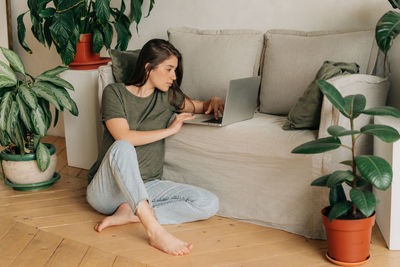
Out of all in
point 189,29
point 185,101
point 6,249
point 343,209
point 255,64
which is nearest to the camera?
point 343,209

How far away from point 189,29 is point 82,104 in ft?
2.79

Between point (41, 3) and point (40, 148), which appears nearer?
point (40, 148)

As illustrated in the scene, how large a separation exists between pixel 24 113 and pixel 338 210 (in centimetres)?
175

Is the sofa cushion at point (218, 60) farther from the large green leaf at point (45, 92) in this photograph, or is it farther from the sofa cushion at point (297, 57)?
the large green leaf at point (45, 92)

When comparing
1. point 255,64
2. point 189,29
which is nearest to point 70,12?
point 189,29

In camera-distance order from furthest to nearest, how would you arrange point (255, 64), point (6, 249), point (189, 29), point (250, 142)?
point (189, 29), point (255, 64), point (250, 142), point (6, 249)

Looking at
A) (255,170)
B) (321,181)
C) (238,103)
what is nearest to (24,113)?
(238,103)

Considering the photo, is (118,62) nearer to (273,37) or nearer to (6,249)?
(273,37)

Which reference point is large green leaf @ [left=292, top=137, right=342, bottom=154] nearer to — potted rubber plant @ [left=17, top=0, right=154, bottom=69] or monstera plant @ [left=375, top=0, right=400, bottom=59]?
monstera plant @ [left=375, top=0, right=400, bottom=59]

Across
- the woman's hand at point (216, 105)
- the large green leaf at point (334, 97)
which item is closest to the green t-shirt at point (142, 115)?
the woman's hand at point (216, 105)

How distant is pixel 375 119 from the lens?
2.30 meters

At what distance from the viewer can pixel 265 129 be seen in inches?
96.6

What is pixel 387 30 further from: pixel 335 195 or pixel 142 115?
pixel 142 115

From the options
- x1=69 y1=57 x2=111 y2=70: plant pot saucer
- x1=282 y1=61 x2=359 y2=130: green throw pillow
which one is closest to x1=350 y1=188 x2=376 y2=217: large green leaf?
x1=282 y1=61 x2=359 y2=130: green throw pillow
